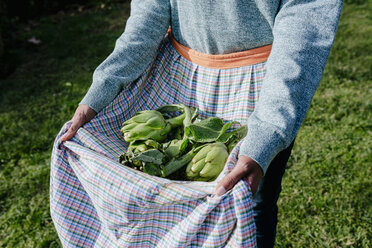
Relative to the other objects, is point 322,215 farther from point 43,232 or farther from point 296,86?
point 43,232

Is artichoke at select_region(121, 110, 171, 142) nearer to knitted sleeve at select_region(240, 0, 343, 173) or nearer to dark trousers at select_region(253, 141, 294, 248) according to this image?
knitted sleeve at select_region(240, 0, 343, 173)

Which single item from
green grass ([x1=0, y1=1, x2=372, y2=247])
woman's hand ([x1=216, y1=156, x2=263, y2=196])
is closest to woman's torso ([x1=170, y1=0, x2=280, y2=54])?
woman's hand ([x1=216, y1=156, x2=263, y2=196])

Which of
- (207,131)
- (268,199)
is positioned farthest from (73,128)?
(268,199)

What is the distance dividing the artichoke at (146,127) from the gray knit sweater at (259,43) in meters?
0.20

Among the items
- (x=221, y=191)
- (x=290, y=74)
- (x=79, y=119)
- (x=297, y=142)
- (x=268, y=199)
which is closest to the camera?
(x=221, y=191)

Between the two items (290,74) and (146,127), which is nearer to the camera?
(290,74)

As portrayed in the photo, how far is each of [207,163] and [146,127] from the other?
1.18ft

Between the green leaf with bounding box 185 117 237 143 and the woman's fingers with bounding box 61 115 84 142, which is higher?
the woman's fingers with bounding box 61 115 84 142

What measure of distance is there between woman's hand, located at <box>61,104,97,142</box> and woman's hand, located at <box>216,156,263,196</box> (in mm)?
→ 799

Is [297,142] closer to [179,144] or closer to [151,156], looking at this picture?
[179,144]

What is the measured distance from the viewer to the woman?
1.37m

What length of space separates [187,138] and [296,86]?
21.0 inches

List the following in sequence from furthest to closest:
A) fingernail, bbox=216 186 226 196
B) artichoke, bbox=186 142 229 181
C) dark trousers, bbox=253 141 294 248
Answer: dark trousers, bbox=253 141 294 248
artichoke, bbox=186 142 229 181
fingernail, bbox=216 186 226 196

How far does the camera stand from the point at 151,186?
135cm
